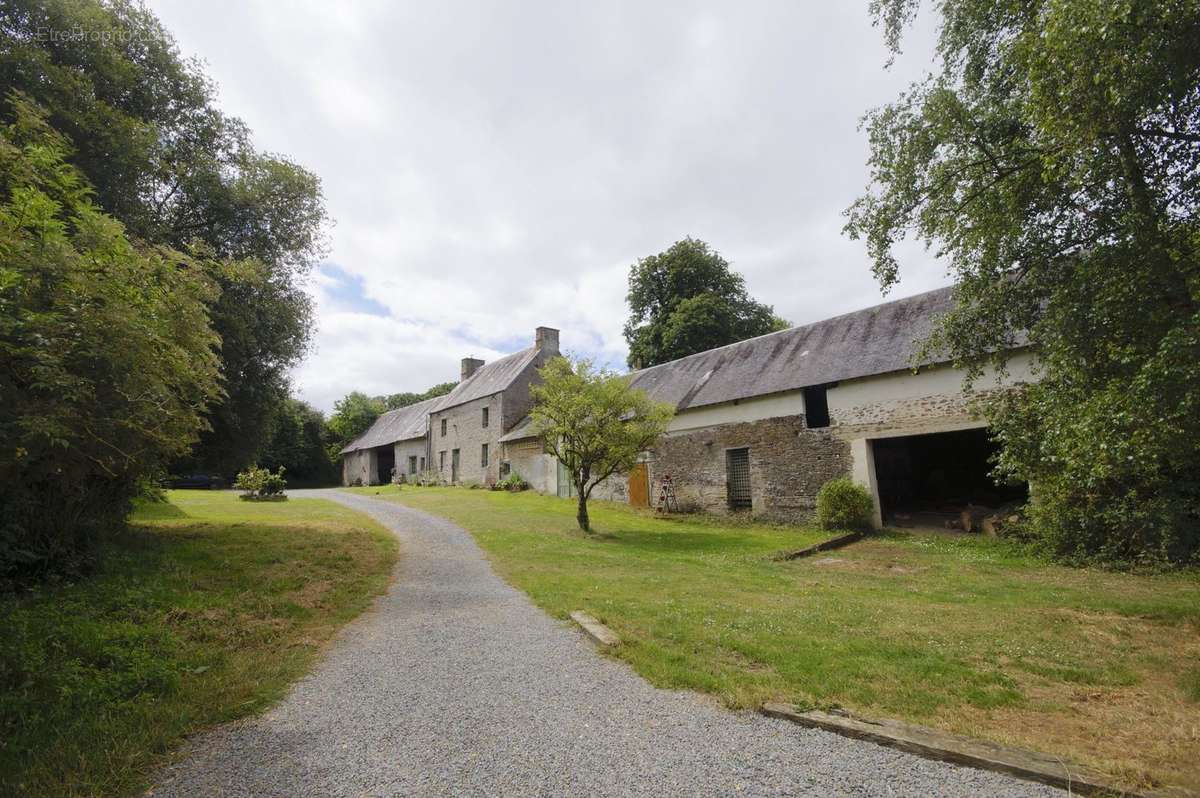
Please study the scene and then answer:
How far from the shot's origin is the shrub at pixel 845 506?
15.0 m

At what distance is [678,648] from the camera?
5.61 metres

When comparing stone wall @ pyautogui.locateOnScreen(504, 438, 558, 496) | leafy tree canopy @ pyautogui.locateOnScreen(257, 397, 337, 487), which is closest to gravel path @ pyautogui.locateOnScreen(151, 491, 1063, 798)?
stone wall @ pyautogui.locateOnScreen(504, 438, 558, 496)

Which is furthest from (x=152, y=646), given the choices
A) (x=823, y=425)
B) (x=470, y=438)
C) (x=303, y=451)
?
(x=303, y=451)

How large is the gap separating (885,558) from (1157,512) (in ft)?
15.1

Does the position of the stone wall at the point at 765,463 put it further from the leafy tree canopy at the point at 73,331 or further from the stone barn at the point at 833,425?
the leafy tree canopy at the point at 73,331

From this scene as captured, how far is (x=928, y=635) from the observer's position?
6.21 m

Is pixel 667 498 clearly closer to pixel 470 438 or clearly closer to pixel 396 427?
pixel 470 438

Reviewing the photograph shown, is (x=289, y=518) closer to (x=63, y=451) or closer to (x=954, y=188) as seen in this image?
(x=63, y=451)

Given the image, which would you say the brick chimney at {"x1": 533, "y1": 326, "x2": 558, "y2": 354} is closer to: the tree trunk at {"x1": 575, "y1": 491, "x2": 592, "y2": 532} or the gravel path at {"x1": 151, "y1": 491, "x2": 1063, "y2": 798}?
the tree trunk at {"x1": 575, "y1": 491, "x2": 592, "y2": 532}

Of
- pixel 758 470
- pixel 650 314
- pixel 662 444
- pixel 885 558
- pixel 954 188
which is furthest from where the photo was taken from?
pixel 650 314

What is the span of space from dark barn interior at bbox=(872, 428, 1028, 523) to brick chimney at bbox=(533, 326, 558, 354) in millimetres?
19752

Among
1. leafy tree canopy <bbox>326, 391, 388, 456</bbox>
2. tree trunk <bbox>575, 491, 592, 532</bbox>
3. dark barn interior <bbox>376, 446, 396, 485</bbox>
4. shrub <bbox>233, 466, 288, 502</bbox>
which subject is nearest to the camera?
tree trunk <bbox>575, 491, 592, 532</bbox>

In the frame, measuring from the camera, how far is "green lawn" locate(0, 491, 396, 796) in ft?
11.6

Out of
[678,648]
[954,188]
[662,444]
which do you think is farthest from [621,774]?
[662,444]
